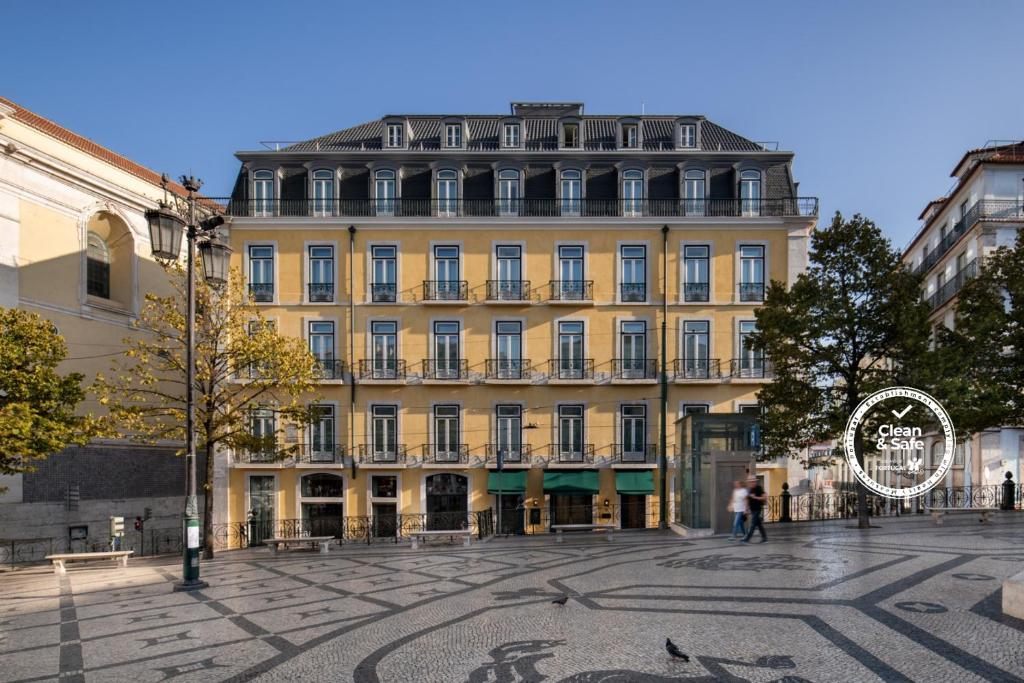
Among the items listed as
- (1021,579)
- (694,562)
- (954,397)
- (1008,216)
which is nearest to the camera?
(1021,579)

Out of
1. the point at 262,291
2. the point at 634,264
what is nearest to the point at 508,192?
the point at 634,264

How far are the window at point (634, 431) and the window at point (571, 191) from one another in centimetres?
888

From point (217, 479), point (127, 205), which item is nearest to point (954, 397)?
point (217, 479)

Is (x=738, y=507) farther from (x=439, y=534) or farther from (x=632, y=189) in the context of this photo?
(x=632, y=189)

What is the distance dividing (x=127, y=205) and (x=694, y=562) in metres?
28.0

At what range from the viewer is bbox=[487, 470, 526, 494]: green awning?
30.7 m

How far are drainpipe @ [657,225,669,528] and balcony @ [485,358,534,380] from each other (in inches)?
224

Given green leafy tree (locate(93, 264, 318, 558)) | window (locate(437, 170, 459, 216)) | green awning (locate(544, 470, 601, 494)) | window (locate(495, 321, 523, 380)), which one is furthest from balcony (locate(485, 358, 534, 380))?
green leafy tree (locate(93, 264, 318, 558))

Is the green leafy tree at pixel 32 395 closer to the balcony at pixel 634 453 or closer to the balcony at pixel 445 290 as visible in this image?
the balcony at pixel 445 290

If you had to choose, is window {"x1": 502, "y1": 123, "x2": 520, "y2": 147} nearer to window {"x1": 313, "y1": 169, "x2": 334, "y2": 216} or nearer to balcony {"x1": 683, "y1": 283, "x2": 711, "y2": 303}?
window {"x1": 313, "y1": 169, "x2": 334, "y2": 216}

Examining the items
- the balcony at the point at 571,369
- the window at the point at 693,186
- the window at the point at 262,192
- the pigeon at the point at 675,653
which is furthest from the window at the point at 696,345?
the pigeon at the point at 675,653

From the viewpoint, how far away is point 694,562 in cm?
1520

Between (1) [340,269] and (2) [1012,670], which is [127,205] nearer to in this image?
(1) [340,269]

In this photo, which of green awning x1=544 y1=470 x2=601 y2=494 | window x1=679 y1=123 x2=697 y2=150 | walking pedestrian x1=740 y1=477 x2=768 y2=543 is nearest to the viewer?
walking pedestrian x1=740 y1=477 x2=768 y2=543
